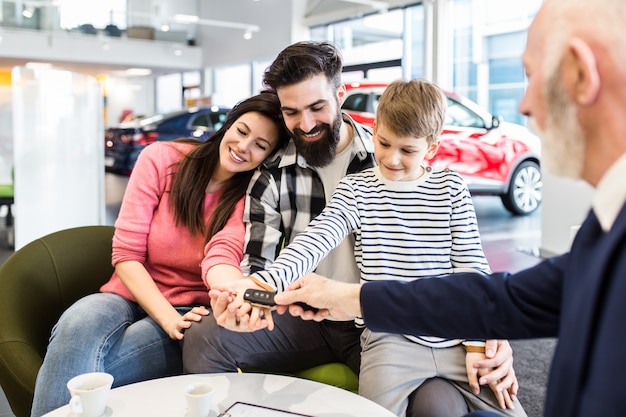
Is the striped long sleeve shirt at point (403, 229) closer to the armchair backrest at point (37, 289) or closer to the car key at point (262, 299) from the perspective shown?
the car key at point (262, 299)

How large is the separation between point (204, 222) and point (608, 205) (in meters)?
1.55

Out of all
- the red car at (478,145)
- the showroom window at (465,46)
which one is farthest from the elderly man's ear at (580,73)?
the showroom window at (465,46)

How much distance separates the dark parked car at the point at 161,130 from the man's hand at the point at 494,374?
279 inches

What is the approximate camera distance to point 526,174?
720 centimetres

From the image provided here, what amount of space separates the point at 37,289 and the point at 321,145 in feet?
3.51

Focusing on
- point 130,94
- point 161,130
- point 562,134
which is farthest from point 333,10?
point 562,134

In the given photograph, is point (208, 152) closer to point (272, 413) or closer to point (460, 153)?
point (272, 413)

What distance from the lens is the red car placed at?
22.1 feet

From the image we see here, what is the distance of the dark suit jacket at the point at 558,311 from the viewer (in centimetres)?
67

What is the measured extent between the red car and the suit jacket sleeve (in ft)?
18.0

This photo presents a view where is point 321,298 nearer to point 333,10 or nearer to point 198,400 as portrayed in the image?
point 198,400

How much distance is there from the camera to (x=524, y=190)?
7.32 meters

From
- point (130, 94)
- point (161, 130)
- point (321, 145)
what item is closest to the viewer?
point (321, 145)

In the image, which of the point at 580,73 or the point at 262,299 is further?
the point at 262,299
